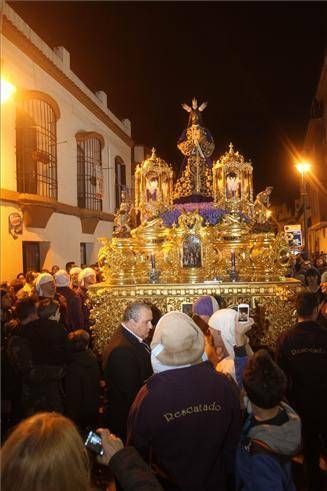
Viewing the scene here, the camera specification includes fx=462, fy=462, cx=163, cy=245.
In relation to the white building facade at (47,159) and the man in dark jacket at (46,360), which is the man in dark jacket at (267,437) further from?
the white building facade at (47,159)

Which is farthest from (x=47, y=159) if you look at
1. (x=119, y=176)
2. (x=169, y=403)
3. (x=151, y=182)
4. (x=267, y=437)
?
(x=267, y=437)

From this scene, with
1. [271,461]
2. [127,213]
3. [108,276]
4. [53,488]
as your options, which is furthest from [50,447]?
[127,213]

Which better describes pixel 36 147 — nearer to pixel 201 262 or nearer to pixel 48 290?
pixel 201 262

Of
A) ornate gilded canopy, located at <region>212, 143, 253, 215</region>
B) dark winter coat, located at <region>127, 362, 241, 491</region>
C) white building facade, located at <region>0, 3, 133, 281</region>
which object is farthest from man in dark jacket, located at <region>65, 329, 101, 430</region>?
white building facade, located at <region>0, 3, 133, 281</region>

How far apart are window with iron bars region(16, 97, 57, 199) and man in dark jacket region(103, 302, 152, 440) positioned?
425 inches

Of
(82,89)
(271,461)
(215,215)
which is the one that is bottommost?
(271,461)

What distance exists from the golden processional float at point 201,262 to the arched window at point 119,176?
607 inches

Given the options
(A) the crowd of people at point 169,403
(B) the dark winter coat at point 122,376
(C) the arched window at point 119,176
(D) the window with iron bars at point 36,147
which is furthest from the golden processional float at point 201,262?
(C) the arched window at point 119,176

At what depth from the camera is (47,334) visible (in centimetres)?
448

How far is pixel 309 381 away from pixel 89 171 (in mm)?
17736

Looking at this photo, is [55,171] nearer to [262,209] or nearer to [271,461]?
[262,209]

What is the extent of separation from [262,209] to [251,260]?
1.10 metres

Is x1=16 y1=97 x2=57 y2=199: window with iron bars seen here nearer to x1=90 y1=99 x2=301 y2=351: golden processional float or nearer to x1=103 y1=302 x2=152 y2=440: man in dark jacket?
x1=90 y1=99 x2=301 y2=351: golden processional float

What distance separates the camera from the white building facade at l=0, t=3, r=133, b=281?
12938 mm
